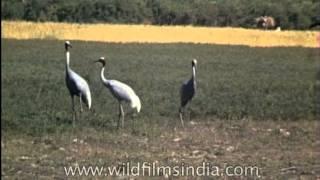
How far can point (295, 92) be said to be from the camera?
5.73m

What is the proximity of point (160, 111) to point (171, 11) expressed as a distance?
71 cm

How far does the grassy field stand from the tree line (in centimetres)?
19

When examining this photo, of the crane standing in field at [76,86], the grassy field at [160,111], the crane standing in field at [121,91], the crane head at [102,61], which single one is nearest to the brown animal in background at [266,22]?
the grassy field at [160,111]

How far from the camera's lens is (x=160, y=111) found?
4.96 m

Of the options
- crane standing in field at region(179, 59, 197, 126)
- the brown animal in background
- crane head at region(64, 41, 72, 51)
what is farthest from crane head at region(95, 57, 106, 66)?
the brown animal in background

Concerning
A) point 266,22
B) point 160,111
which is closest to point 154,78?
point 160,111

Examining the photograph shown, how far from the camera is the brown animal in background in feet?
16.7

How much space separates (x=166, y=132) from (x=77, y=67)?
760 millimetres

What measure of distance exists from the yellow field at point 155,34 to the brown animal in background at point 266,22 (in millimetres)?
47

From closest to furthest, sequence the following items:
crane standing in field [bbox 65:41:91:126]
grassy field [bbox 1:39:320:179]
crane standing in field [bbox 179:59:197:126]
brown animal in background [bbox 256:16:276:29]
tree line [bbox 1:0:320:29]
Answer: grassy field [bbox 1:39:320:179] < tree line [bbox 1:0:320:29] < crane standing in field [bbox 65:41:91:126] < crane standing in field [bbox 179:59:197:126] < brown animal in background [bbox 256:16:276:29]

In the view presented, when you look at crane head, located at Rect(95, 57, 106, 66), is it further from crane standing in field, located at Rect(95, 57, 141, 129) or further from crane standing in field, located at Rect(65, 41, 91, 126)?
crane standing in field, located at Rect(65, 41, 91, 126)

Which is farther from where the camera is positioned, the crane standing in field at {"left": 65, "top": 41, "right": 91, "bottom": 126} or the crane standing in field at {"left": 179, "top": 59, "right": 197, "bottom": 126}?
the crane standing in field at {"left": 179, "top": 59, "right": 197, "bottom": 126}

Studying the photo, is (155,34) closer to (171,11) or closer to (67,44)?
(171,11)

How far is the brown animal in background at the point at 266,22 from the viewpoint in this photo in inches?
201
